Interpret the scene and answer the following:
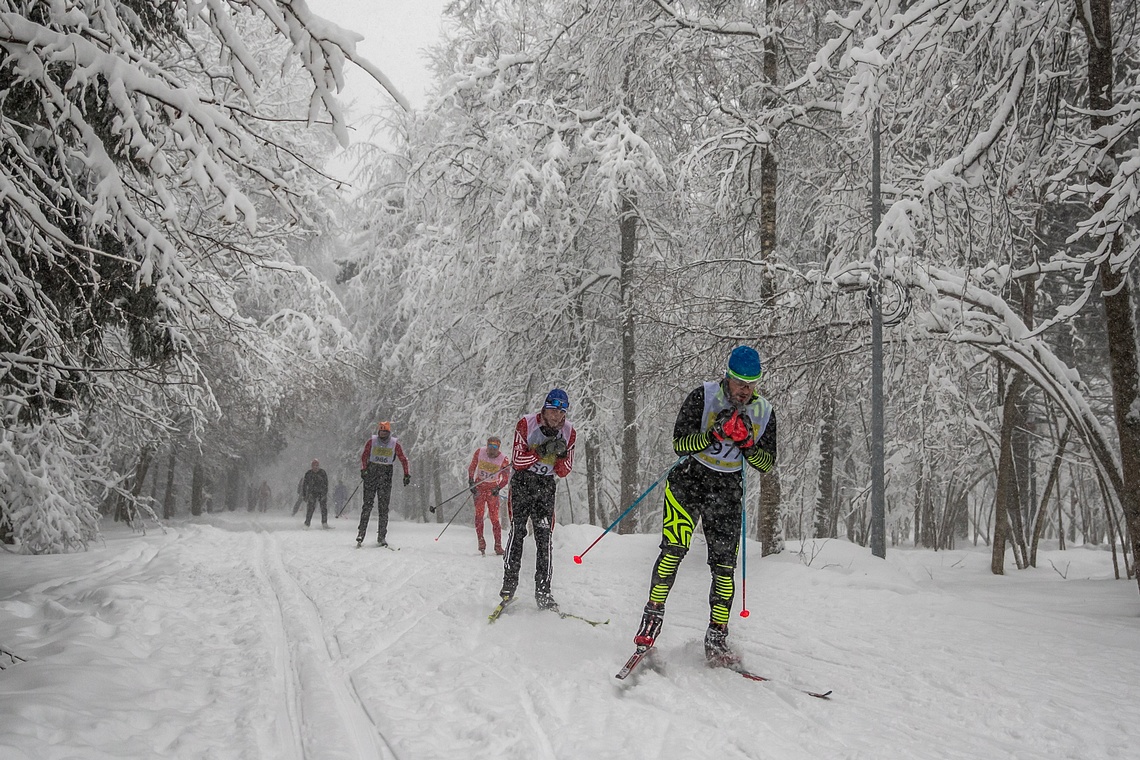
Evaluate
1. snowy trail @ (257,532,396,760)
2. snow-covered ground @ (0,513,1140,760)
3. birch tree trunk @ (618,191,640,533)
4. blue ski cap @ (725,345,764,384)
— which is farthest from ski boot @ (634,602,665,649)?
birch tree trunk @ (618,191,640,533)

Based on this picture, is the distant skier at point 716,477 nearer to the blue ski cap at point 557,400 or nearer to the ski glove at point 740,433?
the ski glove at point 740,433

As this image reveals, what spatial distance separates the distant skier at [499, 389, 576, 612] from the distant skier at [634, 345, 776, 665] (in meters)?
1.70

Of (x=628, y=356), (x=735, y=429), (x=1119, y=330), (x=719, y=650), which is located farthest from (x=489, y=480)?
(x=1119, y=330)

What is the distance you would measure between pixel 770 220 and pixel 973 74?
3628 mm

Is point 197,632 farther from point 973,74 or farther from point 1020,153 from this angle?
point 1020,153

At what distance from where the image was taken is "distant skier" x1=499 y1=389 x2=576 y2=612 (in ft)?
21.4

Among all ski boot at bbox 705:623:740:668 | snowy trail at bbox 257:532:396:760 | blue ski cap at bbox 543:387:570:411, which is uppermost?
blue ski cap at bbox 543:387:570:411

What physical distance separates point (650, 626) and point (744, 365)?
1.84 m

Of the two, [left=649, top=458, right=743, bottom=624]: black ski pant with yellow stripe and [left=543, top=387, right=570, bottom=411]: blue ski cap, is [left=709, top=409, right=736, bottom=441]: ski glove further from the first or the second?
[left=543, top=387, right=570, bottom=411]: blue ski cap

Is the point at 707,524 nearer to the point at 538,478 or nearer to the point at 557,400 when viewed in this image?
the point at 557,400

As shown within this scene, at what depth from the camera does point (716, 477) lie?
5008 millimetres

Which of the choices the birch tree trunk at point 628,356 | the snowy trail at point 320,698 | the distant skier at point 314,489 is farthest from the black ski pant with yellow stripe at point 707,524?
the distant skier at point 314,489

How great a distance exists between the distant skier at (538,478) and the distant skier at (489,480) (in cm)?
471

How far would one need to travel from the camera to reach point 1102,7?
19.1 feet
